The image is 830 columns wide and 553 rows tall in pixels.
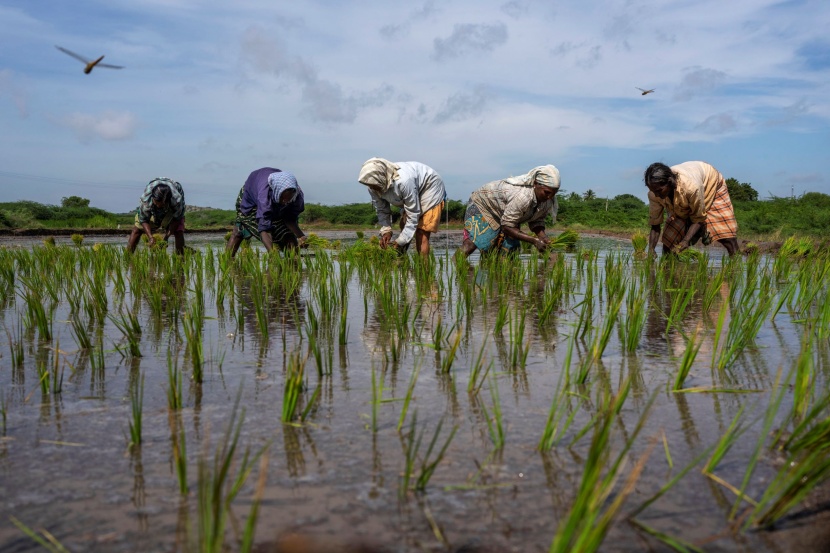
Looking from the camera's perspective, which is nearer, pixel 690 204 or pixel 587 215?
pixel 690 204

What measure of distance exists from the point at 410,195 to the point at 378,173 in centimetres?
37

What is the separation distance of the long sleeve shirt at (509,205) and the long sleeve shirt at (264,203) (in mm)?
1682

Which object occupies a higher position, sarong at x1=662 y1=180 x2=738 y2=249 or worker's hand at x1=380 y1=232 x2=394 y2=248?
sarong at x1=662 y1=180 x2=738 y2=249

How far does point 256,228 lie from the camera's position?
689cm

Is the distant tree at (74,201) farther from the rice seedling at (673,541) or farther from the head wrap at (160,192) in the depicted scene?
the rice seedling at (673,541)

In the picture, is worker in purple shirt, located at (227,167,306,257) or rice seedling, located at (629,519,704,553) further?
worker in purple shirt, located at (227,167,306,257)

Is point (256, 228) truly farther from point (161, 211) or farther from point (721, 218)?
point (721, 218)

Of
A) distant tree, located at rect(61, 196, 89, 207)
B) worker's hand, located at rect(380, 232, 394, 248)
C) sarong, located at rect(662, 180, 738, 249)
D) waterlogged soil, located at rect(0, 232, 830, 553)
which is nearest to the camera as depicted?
waterlogged soil, located at rect(0, 232, 830, 553)


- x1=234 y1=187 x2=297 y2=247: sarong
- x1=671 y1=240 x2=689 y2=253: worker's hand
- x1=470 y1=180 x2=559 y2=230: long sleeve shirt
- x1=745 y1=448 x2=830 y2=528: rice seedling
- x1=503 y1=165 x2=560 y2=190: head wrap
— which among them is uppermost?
x1=503 y1=165 x2=560 y2=190: head wrap

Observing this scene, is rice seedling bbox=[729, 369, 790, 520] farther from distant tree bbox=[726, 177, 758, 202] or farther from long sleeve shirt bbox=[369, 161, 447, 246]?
distant tree bbox=[726, 177, 758, 202]

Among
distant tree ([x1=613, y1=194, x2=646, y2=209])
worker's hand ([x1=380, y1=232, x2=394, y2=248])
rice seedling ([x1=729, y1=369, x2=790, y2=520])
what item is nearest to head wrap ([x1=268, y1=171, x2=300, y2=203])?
worker's hand ([x1=380, y1=232, x2=394, y2=248])

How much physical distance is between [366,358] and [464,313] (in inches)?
46.0

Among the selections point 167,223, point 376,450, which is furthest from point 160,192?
point 376,450

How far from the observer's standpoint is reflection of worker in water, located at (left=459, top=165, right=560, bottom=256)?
6.32 meters
